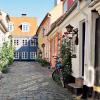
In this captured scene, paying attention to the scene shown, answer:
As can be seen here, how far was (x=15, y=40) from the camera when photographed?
57.8 metres

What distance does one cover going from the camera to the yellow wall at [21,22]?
58281 mm

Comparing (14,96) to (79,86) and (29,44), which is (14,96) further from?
(29,44)

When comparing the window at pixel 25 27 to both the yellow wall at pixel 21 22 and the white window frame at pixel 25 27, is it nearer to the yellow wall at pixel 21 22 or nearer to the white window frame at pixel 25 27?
the white window frame at pixel 25 27

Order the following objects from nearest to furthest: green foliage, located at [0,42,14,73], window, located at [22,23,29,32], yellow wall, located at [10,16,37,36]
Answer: green foliage, located at [0,42,14,73] → yellow wall, located at [10,16,37,36] → window, located at [22,23,29,32]

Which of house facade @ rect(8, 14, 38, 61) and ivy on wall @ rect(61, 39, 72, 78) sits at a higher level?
house facade @ rect(8, 14, 38, 61)

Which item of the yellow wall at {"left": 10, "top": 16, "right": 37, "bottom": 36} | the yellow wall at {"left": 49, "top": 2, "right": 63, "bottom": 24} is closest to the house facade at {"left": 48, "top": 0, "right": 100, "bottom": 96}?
the yellow wall at {"left": 49, "top": 2, "right": 63, "bottom": 24}

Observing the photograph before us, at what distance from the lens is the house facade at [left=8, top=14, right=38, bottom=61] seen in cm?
5715

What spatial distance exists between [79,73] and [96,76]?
8.41 feet

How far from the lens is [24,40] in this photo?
58.0 metres

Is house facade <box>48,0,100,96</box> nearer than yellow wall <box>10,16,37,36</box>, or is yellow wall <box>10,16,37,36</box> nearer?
house facade <box>48,0,100,96</box>

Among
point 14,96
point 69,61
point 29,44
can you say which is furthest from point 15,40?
point 14,96

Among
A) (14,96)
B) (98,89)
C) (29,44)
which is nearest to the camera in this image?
(98,89)

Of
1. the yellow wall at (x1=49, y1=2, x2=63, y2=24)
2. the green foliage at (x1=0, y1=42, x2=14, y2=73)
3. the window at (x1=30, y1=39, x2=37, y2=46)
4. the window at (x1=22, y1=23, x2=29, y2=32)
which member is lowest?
the green foliage at (x1=0, y1=42, x2=14, y2=73)

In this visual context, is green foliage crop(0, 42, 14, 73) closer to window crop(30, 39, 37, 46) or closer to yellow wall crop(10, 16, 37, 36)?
window crop(30, 39, 37, 46)
